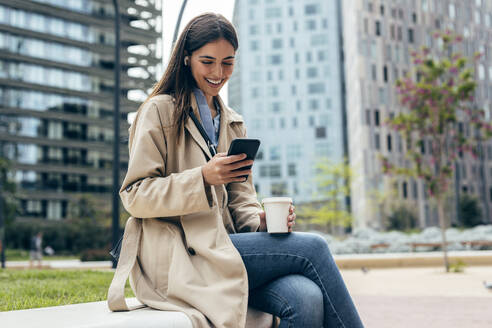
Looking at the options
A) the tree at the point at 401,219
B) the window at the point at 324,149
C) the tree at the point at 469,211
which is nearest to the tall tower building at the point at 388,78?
the tree at the point at 401,219

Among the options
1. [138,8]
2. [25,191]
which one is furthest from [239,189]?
[138,8]

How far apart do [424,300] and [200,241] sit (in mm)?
6348

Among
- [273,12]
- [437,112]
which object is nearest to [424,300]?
[437,112]

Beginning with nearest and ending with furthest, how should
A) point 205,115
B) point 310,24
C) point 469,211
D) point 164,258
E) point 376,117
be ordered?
1. point 164,258
2. point 205,115
3. point 469,211
4. point 376,117
5. point 310,24

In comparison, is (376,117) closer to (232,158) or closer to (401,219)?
(401,219)

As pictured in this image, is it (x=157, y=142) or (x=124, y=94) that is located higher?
(x=124, y=94)

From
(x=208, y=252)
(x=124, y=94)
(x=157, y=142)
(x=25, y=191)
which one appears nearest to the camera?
(x=208, y=252)

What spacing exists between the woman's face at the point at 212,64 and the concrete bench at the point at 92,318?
1047mm

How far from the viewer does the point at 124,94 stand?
5778 cm

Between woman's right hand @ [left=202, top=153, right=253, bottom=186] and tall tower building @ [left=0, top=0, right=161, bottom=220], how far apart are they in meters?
51.0

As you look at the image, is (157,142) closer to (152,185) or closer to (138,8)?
(152,185)

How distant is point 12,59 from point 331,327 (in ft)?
187

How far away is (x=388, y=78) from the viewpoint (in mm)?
56875

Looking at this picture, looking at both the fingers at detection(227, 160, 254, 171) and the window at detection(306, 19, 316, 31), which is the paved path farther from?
the window at detection(306, 19, 316, 31)
